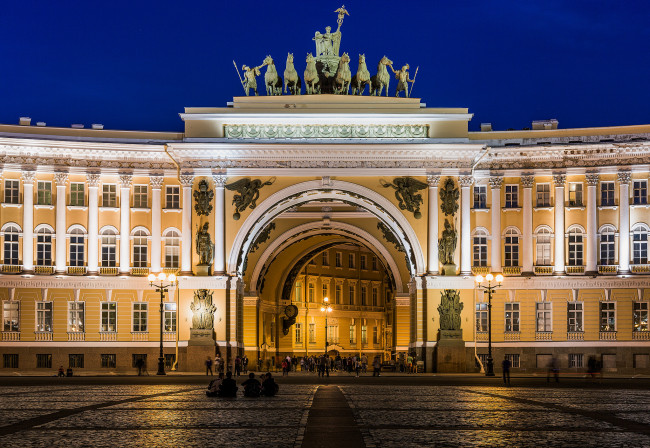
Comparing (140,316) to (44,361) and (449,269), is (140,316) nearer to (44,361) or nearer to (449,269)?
(44,361)

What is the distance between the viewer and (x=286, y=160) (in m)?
64.4

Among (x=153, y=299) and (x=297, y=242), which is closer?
(x=153, y=299)

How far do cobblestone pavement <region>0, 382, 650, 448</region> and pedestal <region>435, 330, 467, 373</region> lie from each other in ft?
74.5

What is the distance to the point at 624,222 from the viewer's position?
63719 mm

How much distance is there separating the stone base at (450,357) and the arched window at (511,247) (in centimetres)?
615

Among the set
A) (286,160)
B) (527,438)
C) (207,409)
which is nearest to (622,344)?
(286,160)

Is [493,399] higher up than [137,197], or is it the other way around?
[137,197]

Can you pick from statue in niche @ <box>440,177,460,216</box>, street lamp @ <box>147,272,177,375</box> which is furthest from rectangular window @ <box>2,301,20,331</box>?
statue in niche @ <box>440,177,460,216</box>

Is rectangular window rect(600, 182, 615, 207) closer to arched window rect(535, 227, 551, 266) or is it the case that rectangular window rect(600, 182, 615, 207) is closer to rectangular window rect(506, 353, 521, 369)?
arched window rect(535, 227, 551, 266)

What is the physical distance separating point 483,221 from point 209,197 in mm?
15831

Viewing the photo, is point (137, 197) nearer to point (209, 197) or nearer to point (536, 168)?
point (209, 197)

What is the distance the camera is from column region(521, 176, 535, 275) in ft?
213

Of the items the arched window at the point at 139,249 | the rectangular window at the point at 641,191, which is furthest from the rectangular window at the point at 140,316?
the rectangular window at the point at 641,191

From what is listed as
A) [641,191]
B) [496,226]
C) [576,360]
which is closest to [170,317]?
[496,226]
